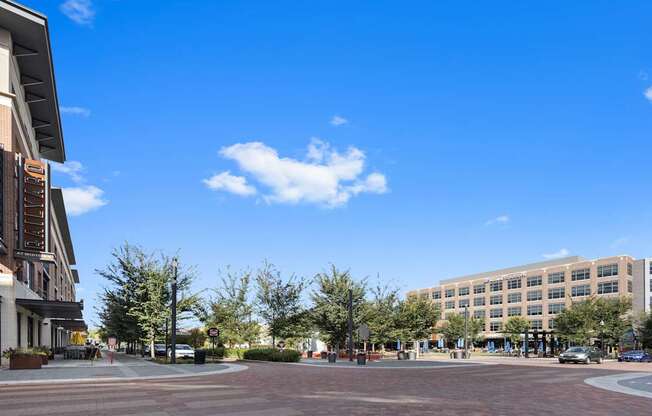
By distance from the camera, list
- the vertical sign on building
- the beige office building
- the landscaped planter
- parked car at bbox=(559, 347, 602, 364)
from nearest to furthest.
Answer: the landscaped planter, the vertical sign on building, parked car at bbox=(559, 347, 602, 364), the beige office building

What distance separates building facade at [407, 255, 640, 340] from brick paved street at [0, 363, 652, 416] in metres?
75.5

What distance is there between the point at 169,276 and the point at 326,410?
32.2 m

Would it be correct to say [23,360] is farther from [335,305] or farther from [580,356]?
[580,356]

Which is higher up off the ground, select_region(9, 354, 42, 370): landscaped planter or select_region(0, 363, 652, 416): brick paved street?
select_region(0, 363, 652, 416): brick paved street

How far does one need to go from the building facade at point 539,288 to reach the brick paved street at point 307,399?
248ft

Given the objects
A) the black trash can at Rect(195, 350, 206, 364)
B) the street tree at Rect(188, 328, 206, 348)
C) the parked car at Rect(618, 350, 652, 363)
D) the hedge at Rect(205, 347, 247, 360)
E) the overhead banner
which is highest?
the overhead banner

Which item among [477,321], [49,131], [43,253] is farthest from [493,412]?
[477,321]

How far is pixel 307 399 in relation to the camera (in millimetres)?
14570

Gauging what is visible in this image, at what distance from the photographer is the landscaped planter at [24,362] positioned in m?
27.0

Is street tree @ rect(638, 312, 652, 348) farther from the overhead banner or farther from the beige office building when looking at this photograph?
the overhead banner

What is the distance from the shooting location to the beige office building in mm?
97188

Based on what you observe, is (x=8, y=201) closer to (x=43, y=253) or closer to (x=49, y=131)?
(x=43, y=253)

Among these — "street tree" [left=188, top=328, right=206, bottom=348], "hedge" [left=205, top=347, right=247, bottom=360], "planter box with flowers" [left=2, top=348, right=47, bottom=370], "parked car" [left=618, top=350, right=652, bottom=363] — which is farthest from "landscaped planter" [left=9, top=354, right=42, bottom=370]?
"parked car" [left=618, top=350, right=652, bottom=363]

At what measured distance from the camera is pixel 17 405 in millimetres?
12883
